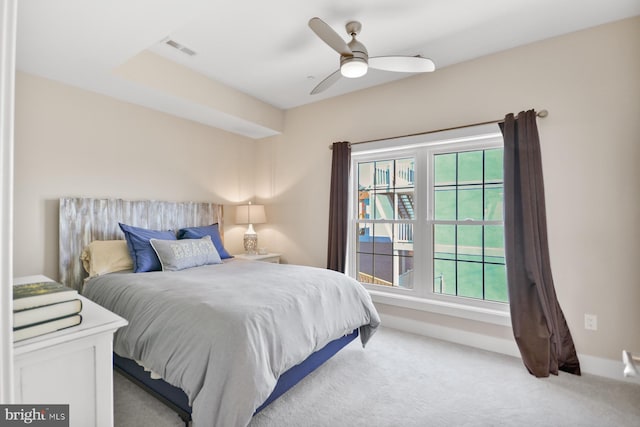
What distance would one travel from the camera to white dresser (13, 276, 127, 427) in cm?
91

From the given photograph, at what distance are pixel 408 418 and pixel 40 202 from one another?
10.9 feet

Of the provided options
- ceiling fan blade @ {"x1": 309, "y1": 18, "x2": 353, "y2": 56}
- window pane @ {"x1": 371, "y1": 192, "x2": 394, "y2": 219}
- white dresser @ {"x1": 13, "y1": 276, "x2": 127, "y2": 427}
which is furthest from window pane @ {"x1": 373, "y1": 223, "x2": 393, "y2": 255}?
white dresser @ {"x1": 13, "y1": 276, "x2": 127, "y2": 427}

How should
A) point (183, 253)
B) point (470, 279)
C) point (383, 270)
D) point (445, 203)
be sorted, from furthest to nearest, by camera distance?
point (383, 270) < point (445, 203) < point (470, 279) < point (183, 253)

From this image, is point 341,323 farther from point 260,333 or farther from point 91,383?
point 91,383

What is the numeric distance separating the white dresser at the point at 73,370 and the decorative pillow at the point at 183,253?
5.30ft

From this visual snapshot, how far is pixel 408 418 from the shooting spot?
1.82 m

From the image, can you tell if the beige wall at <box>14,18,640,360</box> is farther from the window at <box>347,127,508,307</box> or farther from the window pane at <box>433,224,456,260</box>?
the window pane at <box>433,224,456,260</box>

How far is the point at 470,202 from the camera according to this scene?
303cm

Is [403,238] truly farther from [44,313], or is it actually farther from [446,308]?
[44,313]

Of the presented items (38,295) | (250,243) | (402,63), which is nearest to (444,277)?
(402,63)

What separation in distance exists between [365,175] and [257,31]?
1.94 metres

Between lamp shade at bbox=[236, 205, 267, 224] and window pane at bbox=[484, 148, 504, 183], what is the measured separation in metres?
2.76

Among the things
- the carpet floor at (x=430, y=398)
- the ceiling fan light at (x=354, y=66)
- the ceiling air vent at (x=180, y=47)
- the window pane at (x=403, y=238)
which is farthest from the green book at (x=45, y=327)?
the window pane at (x=403, y=238)

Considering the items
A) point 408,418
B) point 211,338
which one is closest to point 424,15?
point 211,338
